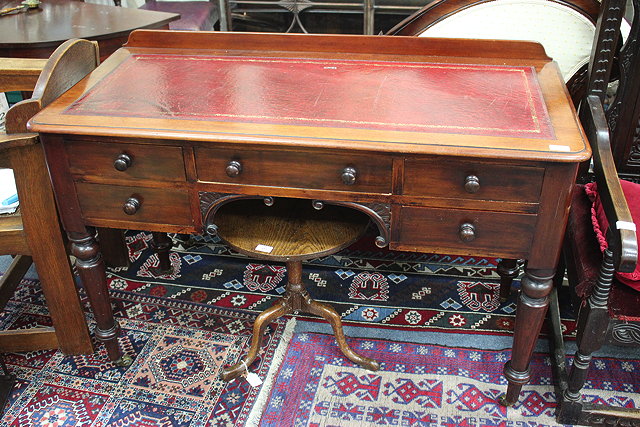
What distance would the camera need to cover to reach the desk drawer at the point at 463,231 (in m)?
1.67

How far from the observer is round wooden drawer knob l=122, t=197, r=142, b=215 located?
1821 mm

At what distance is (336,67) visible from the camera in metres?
2.08

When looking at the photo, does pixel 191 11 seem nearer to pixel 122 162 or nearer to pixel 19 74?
pixel 19 74

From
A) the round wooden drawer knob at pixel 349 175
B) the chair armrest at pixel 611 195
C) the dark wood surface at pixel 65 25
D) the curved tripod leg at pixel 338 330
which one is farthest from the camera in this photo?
the dark wood surface at pixel 65 25

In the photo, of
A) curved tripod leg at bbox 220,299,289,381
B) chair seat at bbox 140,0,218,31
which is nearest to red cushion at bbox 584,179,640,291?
curved tripod leg at bbox 220,299,289,381

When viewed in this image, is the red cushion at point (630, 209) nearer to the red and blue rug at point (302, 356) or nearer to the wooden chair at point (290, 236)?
the red and blue rug at point (302, 356)

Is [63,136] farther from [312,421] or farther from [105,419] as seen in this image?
[312,421]

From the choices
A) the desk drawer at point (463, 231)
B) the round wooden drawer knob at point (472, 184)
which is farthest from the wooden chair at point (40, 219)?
the round wooden drawer knob at point (472, 184)

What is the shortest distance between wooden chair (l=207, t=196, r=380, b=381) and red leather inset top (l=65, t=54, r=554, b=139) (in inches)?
10.9

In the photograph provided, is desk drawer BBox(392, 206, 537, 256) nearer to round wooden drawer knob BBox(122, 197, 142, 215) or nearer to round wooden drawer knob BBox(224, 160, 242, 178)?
round wooden drawer knob BBox(224, 160, 242, 178)

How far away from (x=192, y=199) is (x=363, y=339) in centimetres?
94

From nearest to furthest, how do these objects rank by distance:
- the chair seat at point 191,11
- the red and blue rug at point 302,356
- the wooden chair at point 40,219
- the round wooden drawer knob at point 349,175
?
the round wooden drawer knob at point 349,175 → the wooden chair at point 40,219 → the red and blue rug at point 302,356 → the chair seat at point 191,11

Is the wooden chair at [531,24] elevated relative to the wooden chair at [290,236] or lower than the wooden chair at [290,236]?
elevated

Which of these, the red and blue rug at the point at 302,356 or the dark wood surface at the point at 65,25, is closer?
the red and blue rug at the point at 302,356
